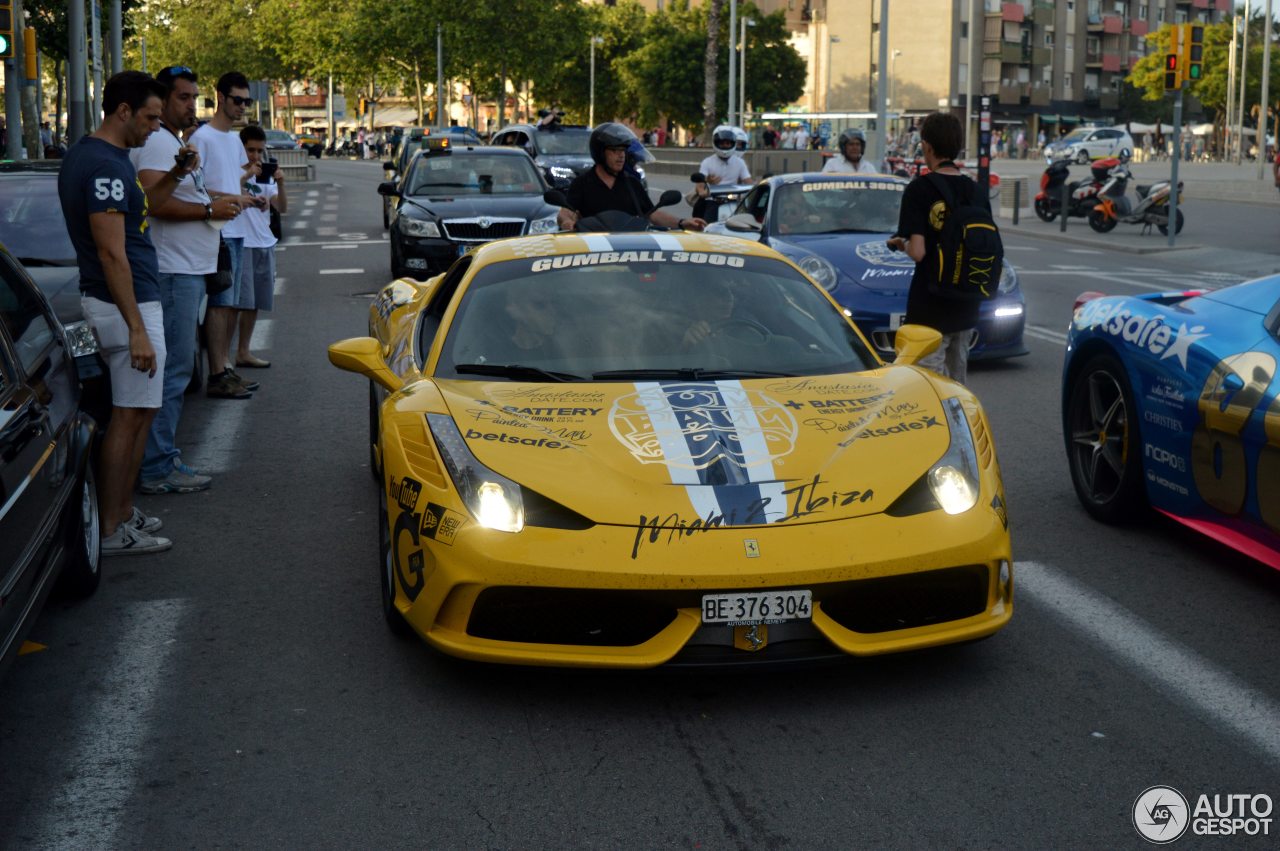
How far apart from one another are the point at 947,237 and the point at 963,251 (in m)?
0.10

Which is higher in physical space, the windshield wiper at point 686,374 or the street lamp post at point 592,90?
the street lamp post at point 592,90

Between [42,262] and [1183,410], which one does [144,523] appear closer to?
[42,262]

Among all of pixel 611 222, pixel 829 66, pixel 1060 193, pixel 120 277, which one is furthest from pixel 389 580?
pixel 829 66

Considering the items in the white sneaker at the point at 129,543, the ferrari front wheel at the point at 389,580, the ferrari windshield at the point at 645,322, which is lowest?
the white sneaker at the point at 129,543

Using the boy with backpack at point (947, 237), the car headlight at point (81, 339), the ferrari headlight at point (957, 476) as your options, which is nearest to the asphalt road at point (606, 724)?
the ferrari headlight at point (957, 476)

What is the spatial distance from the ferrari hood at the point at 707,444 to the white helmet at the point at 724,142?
11.9 meters

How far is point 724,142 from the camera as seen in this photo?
660 inches

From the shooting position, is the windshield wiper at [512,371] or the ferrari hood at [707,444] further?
the windshield wiper at [512,371]

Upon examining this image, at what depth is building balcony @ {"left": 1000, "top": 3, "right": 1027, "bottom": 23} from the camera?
96.2 m

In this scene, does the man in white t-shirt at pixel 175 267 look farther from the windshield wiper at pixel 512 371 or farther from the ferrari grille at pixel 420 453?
the ferrari grille at pixel 420 453

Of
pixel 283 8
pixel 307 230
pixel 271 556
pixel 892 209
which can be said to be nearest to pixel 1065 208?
pixel 307 230

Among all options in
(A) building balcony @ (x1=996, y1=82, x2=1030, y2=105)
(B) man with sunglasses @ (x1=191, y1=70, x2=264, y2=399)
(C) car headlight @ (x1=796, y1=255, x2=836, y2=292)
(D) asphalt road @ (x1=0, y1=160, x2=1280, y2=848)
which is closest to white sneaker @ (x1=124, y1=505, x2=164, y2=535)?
(D) asphalt road @ (x1=0, y1=160, x2=1280, y2=848)

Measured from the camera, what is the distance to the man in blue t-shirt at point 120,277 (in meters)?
5.99

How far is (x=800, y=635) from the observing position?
4367 mm
